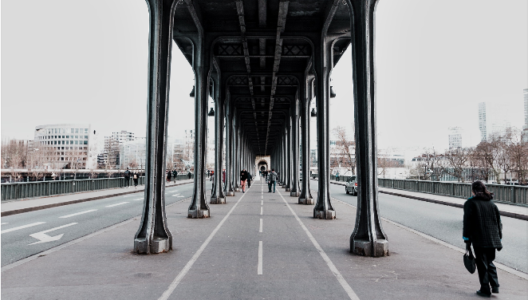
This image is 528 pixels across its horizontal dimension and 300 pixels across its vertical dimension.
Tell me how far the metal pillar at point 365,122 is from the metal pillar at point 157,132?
4.79 m

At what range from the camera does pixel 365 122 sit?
8938 mm

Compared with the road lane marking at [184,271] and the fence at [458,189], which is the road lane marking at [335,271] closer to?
the road lane marking at [184,271]

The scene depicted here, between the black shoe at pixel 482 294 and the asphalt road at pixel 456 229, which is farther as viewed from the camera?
the asphalt road at pixel 456 229

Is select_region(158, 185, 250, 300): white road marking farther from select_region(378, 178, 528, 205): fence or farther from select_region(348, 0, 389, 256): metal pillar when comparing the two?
select_region(378, 178, 528, 205): fence

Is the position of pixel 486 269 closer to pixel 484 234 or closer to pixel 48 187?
pixel 484 234

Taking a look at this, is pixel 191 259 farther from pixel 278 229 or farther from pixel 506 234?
pixel 506 234

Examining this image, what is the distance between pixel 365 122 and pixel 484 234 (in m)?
4.14

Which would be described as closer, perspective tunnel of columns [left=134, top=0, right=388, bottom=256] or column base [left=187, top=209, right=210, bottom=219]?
perspective tunnel of columns [left=134, top=0, right=388, bottom=256]

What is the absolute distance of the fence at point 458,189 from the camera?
18578 mm

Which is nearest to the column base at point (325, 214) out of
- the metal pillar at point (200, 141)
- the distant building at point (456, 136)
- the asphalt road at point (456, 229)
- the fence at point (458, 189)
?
the asphalt road at point (456, 229)

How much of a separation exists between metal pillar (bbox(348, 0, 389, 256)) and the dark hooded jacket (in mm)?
3046

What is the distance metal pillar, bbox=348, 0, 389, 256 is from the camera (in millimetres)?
8555

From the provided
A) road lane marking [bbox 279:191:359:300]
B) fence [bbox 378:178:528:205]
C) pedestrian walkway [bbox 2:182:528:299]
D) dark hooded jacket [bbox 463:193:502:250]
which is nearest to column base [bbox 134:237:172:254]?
pedestrian walkway [bbox 2:182:528:299]

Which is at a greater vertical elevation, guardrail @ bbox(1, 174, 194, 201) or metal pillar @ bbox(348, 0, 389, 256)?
metal pillar @ bbox(348, 0, 389, 256)
